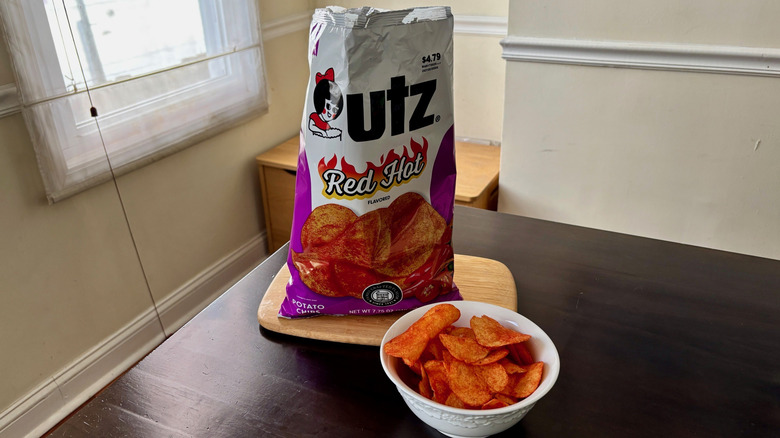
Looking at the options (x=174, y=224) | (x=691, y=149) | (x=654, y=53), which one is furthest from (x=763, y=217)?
(x=174, y=224)

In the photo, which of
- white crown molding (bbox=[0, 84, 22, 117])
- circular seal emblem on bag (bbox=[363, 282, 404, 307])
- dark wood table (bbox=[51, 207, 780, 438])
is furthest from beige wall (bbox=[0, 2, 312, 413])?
circular seal emblem on bag (bbox=[363, 282, 404, 307])

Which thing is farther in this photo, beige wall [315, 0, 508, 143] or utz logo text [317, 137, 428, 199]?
beige wall [315, 0, 508, 143]

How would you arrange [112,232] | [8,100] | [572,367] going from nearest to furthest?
[572,367]
[8,100]
[112,232]

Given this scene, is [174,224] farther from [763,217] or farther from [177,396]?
[763,217]

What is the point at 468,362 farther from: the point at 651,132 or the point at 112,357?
the point at 112,357

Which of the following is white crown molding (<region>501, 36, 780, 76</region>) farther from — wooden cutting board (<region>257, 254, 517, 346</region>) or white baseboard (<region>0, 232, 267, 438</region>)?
white baseboard (<region>0, 232, 267, 438</region>)

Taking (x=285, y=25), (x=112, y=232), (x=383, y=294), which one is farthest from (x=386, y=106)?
(x=285, y=25)
